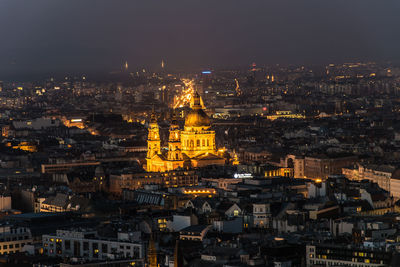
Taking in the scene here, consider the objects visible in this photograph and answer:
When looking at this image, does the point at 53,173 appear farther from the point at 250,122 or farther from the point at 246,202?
the point at 250,122

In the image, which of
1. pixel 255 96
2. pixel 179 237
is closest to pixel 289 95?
pixel 255 96

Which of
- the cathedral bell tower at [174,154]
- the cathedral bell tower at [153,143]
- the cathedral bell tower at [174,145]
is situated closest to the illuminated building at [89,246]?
the cathedral bell tower at [174,154]

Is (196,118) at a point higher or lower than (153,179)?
higher

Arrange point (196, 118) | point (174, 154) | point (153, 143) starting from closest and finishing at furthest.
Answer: point (174, 154) → point (153, 143) → point (196, 118)

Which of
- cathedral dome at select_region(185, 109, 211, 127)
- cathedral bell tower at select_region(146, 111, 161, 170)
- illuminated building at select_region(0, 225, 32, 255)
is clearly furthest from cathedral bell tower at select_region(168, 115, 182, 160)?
illuminated building at select_region(0, 225, 32, 255)

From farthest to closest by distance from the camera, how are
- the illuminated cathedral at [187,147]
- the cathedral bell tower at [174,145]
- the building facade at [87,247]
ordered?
the illuminated cathedral at [187,147]
the cathedral bell tower at [174,145]
the building facade at [87,247]

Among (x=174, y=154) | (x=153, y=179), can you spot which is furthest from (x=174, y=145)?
(x=153, y=179)

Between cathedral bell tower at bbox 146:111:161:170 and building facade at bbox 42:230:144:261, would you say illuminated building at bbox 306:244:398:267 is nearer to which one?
building facade at bbox 42:230:144:261

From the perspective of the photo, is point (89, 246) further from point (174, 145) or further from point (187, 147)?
point (187, 147)

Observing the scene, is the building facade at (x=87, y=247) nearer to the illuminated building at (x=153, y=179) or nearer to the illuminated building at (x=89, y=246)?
the illuminated building at (x=89, y=246)
